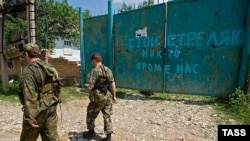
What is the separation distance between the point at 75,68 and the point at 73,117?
688 centimetres

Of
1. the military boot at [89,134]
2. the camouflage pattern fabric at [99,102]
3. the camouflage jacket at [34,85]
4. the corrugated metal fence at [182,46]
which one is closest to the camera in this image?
the camouflage jacket at [34,85]

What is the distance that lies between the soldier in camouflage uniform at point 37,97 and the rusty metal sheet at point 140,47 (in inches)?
154

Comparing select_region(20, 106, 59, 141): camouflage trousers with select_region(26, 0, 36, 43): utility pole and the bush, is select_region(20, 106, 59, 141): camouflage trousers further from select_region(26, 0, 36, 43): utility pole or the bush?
select_region(26, 0, 36, 43): utility pole

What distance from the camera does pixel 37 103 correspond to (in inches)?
112

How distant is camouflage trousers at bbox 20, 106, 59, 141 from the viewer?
291cm

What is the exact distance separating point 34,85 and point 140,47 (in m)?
4.43

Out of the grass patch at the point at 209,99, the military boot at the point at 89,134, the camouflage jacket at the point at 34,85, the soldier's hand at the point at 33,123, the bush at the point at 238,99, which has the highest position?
the camouflage jacket at the point at 34,85

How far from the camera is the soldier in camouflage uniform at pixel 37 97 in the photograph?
9.14 ft

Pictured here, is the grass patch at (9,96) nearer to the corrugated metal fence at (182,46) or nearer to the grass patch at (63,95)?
the grass patch at (63,95)

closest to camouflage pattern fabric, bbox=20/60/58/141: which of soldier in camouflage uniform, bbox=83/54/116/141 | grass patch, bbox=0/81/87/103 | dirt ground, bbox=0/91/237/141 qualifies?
soldier in camouflage uniform, bbox=83/54/116/141

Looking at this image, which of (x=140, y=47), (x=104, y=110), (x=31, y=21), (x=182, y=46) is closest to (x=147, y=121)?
(x=104, y=110)

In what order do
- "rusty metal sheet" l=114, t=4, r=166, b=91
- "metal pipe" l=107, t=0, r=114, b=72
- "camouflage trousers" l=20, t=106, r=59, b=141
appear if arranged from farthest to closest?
"metal pipe" l=107, t=0, r=114, b=72 → "rusty metal sheet" l=114, t=4, r=166, b=91 → "camouflage trousers" l=20, t=106, r=59, b=141

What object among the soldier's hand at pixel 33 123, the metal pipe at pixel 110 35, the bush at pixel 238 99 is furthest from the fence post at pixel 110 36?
the soldier's hand at pixel 33 123

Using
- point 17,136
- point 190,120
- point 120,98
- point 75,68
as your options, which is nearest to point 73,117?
point 17,136
